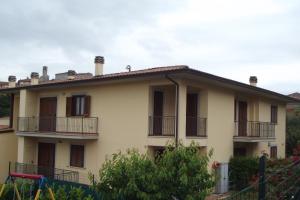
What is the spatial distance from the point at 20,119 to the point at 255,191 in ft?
60.1

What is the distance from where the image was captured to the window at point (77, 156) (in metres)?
21.9

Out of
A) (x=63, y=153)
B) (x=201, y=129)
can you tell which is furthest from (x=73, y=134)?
(x=201, y=129)

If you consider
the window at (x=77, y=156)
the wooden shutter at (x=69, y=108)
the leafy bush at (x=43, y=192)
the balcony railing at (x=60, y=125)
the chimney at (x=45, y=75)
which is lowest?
the leafy bush at (x=43, y=192)

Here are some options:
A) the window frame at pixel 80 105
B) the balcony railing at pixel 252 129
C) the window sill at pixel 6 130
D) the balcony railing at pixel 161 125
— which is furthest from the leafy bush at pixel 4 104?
the balcony railing at pixel 161 125

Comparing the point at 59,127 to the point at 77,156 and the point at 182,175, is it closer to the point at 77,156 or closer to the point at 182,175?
the point at 77,156

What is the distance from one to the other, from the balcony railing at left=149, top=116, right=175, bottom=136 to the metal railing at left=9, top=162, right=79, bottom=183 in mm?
5544

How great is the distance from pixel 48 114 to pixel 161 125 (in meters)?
8.55

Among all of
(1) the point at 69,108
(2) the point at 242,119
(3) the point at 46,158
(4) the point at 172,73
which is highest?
(4) the point at 172,73

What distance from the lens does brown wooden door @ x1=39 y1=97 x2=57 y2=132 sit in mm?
22812

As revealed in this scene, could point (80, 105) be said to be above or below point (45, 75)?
below

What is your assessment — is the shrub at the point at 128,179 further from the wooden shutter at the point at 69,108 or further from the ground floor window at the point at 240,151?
Result: the ground floor window at the point at 240,151

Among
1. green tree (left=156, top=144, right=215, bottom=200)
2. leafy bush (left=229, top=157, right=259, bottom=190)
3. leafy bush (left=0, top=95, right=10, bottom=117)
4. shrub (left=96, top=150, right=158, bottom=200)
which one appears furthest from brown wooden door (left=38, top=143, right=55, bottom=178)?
leafy bush (left=0, top=95, right=10, bottom=117)

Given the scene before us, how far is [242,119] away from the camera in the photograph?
23594 mm

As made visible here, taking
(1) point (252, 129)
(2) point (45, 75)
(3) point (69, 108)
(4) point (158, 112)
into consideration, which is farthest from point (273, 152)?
(2) point (45, 75)
